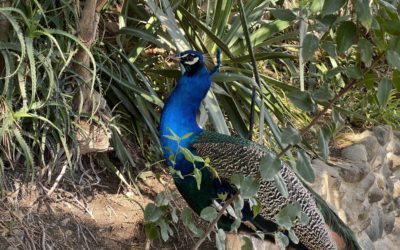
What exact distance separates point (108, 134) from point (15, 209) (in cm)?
54

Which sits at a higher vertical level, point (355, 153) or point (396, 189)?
point (355, 153)

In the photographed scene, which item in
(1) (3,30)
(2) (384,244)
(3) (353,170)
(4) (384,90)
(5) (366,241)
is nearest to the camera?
(4) (384,90)

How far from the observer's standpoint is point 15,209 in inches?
110

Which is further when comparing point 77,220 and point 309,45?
point 77,220

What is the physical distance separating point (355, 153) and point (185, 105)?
1.90 meters

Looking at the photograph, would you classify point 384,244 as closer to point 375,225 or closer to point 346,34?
point 375,225

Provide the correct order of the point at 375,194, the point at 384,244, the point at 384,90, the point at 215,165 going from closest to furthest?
the point at 384,90, the point at 215,165, the point at 375,194, the point at 384,244

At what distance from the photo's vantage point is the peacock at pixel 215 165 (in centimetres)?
288

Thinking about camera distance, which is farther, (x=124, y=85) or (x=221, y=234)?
(x=124, y=85)

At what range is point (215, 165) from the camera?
114 inches

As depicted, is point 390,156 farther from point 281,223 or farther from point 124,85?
point 281,223

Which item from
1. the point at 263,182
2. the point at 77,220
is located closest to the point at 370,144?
the point at 263,182

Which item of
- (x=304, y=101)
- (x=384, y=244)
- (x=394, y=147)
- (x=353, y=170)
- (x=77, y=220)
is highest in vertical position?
(x=304, y=101)

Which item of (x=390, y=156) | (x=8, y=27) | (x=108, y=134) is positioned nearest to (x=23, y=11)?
(x=8, y=27)
